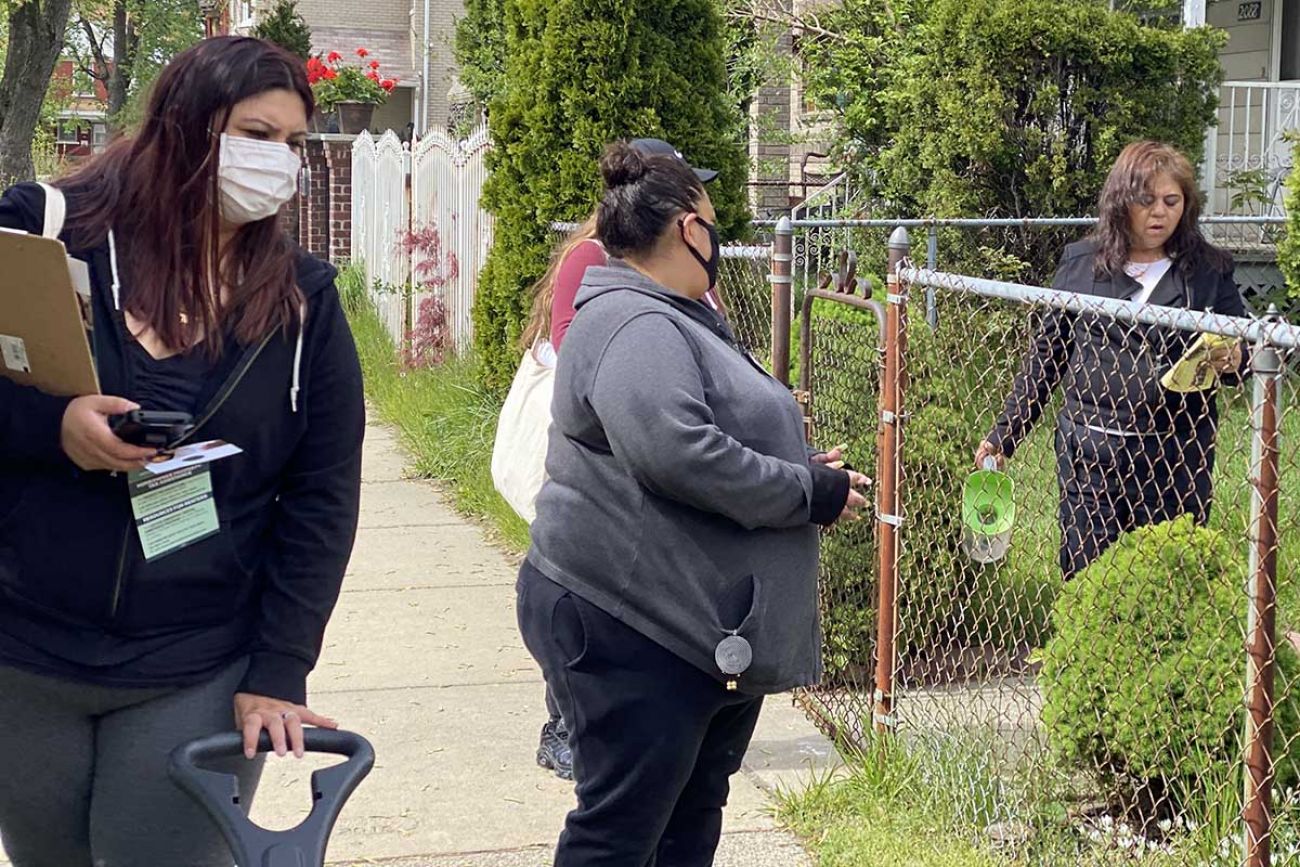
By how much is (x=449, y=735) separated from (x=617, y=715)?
2301mm

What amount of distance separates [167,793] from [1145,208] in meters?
3.87

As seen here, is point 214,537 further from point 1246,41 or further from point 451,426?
point 1246,41

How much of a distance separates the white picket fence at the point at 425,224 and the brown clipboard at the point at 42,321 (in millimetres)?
7372

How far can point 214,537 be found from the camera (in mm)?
2580

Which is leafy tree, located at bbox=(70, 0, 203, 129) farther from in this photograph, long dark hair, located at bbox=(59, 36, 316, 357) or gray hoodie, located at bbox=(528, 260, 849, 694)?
long dark hair, located at bbox=(59, 36, 316, 357)

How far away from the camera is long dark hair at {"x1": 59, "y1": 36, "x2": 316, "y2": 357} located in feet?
8.39

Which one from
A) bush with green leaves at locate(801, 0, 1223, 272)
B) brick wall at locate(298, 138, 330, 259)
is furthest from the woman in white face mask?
brick wall at locate(298, 138, 330, 259)

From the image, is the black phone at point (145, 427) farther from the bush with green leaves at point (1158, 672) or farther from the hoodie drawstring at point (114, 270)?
the bush with green leaves at point (1158, 672)

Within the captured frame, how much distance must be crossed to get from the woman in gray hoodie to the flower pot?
18.7 metres

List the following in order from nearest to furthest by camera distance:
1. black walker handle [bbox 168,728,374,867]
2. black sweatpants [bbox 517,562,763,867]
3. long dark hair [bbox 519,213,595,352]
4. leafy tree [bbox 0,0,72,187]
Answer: black walker handle [bbox 168,728,374,867] < black sweatpants [bbox 517,562,763,867] < long dark hair [bbox 519,213,595,352] < leafy tree [bbox 0,0,72,187]

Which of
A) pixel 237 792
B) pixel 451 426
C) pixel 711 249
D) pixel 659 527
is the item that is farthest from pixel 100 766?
pixel 451 426

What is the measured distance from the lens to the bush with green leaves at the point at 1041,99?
35.3 ft

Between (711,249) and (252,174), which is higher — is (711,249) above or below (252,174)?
below

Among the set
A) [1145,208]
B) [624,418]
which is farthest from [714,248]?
[1145,208]
